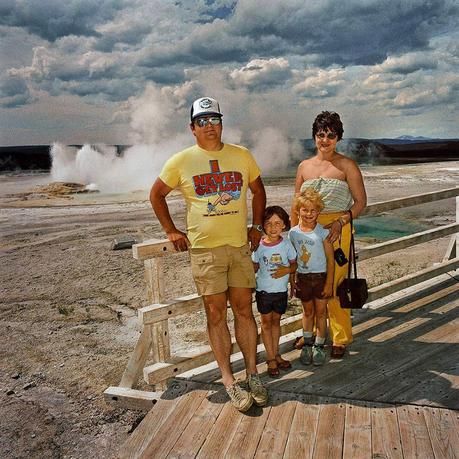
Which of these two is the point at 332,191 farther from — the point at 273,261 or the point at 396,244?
the point at 396,244

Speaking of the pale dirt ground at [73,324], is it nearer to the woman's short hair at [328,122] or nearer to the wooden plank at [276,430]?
the wooden plank at [276,430]

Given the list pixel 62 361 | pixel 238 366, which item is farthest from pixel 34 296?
pixel 238 366

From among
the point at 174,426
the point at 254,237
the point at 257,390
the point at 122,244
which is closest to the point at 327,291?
the point at 254,237

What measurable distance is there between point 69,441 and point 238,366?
2282 millimetres

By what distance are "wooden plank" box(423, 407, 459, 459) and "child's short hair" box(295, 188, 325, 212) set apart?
1.61 m

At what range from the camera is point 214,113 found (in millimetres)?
3359

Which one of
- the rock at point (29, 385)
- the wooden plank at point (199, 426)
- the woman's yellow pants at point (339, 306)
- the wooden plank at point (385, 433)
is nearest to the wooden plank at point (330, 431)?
the wooden plank at point (385, 433)

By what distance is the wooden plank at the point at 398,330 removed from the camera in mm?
4633

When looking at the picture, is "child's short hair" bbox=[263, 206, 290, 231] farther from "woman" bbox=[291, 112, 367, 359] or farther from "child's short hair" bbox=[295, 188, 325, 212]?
"woman" bbox=[291, 112, 367, 359]

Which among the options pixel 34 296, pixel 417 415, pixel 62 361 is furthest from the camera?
pixel 34 296

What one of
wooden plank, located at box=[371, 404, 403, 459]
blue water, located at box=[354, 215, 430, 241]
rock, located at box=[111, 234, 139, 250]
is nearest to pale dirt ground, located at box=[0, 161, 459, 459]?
rock, located at box=[111, 234, 139, 250]

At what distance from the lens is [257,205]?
3.71 m

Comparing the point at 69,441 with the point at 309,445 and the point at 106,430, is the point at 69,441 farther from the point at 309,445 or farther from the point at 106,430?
the point at 309,445

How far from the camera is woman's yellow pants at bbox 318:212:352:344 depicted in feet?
13.2
